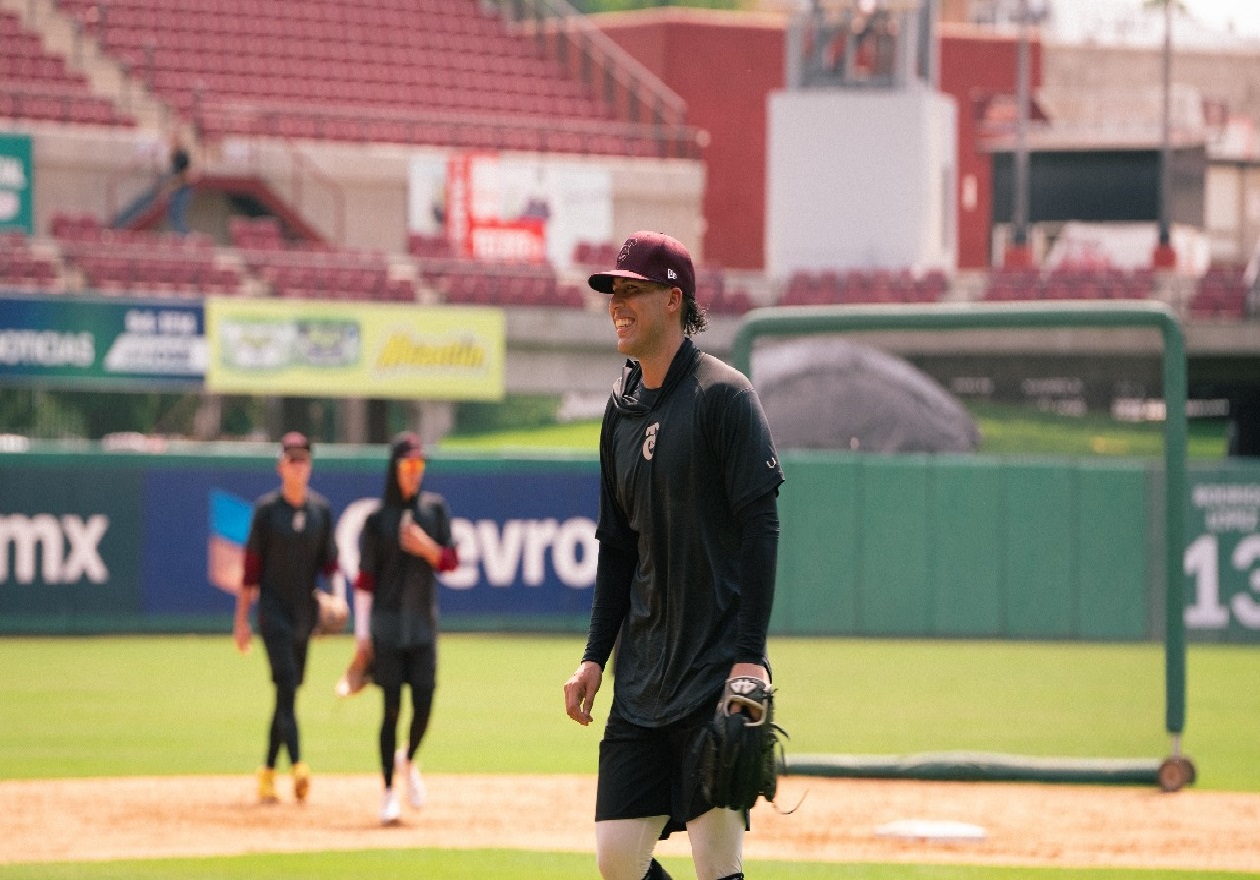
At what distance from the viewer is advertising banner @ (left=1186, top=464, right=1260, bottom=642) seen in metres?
23.4

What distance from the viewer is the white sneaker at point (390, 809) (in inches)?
421

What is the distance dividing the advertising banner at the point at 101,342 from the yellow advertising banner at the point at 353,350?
16.2 inches

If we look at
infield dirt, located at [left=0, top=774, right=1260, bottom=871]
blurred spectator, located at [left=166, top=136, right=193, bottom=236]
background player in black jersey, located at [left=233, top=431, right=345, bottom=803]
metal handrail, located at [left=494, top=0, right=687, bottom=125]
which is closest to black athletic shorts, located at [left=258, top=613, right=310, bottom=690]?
background player in black jersey, located at [left=233, top=431, right=345, bottom=803]

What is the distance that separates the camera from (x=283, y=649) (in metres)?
11.2

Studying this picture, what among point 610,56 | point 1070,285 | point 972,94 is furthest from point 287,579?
point 972,94

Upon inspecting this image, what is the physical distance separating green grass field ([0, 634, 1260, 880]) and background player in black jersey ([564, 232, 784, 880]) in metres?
3.75

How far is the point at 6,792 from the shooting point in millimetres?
11852

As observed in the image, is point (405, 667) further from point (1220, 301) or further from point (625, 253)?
point (1220, 301)

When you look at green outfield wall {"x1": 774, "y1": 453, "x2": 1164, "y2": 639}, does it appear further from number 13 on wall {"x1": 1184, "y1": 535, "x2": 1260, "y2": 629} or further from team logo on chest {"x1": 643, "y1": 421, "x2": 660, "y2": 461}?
team logo on chest {"x1": 643, "y1": 421, "x2": 660, "y2": 461}

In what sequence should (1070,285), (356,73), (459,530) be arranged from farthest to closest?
(356,73)
(1070,285)
(459,530)

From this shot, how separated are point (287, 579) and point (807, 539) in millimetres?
12513

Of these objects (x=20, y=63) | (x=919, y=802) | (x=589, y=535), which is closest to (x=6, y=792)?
(x=919, y=802)

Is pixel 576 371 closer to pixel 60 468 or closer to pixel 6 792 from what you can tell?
pixel 60 468

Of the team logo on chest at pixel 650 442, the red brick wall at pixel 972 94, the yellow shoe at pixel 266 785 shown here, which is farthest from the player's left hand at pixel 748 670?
the red brick wall at pixel 972 94
